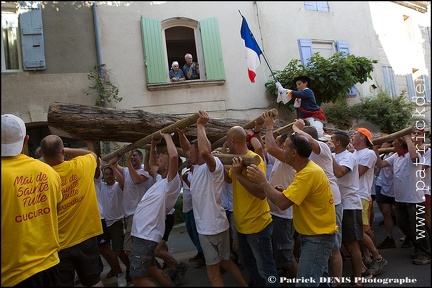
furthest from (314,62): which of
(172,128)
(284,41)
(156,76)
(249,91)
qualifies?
(172,128)

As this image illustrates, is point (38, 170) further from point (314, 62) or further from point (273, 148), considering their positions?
point (314, 62)

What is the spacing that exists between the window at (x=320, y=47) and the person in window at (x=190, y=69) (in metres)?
1.90

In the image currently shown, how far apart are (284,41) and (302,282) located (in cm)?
499

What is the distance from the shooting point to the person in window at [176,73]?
6566 mm

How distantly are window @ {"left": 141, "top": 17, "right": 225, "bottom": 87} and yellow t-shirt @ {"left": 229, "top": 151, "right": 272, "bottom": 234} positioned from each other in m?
3.33

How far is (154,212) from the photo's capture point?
3.60m

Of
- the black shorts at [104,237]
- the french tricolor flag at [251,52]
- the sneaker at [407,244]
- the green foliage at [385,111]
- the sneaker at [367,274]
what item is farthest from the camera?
the green foliage at [385,111]

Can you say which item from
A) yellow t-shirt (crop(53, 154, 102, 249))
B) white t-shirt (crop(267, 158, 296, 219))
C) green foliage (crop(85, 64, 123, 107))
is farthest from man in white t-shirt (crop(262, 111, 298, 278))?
green foliage (crop(85, 64, 123, 107))

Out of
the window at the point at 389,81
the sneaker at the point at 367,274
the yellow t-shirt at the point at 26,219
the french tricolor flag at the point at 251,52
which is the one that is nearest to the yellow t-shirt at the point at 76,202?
the yellow t-shirt at the point at 26,219

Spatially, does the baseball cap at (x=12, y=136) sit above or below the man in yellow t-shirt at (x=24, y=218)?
above

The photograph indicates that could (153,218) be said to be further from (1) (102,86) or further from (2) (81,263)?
(1) (102,86)

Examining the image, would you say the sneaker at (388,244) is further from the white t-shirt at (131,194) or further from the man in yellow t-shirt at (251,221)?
the white t-shirt at (131,194)

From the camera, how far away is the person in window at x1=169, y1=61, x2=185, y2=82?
657 centimetres

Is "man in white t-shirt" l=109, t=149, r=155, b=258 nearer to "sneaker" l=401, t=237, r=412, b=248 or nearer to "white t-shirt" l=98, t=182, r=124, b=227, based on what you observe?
"white t-shirt" l=98, t=182, r=124, b=227
